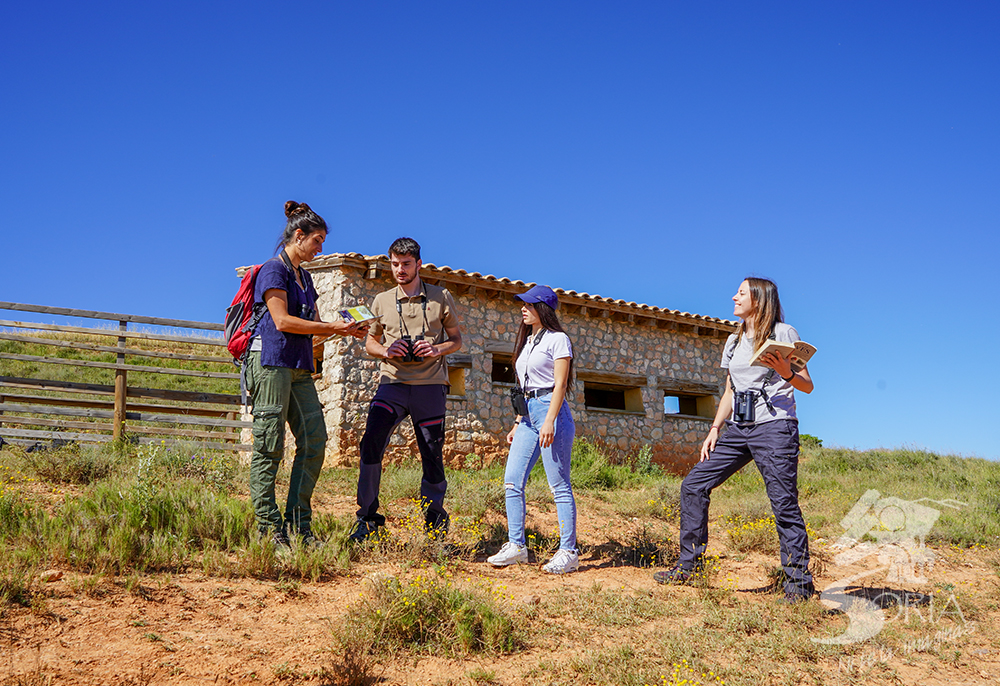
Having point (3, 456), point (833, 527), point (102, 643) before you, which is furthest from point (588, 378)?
point (102, 643)

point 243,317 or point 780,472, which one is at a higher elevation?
point 243,317

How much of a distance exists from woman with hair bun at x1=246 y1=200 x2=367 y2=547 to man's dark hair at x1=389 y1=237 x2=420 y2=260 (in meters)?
0.49

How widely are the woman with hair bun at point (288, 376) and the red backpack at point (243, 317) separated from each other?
4cm

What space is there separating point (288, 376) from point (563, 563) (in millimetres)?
2184

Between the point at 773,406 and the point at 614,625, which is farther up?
the point at 773,406

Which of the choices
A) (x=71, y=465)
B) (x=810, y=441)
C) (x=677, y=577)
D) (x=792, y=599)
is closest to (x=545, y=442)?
(x=677, y=577)

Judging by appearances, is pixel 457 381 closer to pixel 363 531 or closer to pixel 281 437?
pixel 363 531

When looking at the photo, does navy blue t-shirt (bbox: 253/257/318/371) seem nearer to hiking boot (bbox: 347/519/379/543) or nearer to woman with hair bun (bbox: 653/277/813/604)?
hiking boot (bbox: 347/519/379/543)

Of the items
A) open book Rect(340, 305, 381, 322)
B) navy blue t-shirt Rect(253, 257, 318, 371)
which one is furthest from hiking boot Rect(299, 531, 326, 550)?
open book Rect(340, 305, 381, 322)

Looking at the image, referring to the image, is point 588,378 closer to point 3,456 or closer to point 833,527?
point 833,527

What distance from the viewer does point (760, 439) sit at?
4.08 metres

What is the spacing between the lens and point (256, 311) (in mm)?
4223

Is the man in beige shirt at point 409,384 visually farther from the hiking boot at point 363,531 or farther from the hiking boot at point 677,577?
the hiking boot at point 677,577

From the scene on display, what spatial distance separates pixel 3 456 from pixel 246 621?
18.6 ft
